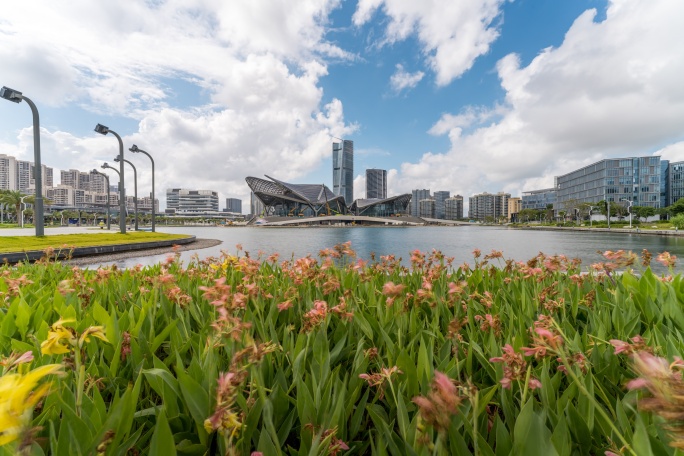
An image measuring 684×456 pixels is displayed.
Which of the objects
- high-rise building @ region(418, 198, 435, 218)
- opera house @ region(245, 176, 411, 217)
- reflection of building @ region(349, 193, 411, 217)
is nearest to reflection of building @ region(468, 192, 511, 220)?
high-rise building @ region(418, 198, 435, 218)

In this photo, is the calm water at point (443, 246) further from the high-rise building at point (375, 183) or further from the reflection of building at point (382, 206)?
the high-rise building at point (375, 183)

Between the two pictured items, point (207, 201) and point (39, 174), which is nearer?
point (39, 174)

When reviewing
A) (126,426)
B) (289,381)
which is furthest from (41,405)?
(289,381)

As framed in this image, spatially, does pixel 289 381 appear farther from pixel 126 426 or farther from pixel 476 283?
pixel 476 283

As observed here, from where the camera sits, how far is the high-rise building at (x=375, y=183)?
170 meters

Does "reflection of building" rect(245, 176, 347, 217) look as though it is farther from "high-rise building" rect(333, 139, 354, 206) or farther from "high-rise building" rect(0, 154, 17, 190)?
"high-rise building" rect(0, 154, 17, 190)

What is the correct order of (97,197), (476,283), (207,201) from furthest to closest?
(207,201)
(97,197)
(476,283)

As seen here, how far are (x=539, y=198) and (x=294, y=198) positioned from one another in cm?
13363

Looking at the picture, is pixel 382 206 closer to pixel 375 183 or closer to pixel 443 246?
pixel 375 183

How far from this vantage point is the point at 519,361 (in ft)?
3.08

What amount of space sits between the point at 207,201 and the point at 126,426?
178 metres

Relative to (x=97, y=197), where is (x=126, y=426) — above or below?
below

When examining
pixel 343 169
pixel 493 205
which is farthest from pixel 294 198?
pixel 493 205

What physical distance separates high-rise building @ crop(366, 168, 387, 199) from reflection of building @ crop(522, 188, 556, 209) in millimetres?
74958
